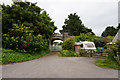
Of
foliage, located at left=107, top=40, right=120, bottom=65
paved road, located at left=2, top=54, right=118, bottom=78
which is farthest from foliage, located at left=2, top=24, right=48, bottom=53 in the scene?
foliage, located at left=107, top=40, right=120, bottom=65

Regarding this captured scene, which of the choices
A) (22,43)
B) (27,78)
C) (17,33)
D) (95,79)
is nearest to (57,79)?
(27,78)

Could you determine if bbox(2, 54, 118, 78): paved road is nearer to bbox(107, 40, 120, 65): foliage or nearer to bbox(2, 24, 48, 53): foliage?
bbox(107, 40, 120, 65): foliage

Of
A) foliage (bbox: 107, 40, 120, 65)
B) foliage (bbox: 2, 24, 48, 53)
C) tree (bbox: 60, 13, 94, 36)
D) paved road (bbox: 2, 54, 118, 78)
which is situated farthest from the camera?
tree (bbox: 60, 13, 94, 36)

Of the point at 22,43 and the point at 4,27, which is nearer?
the point at 22,43

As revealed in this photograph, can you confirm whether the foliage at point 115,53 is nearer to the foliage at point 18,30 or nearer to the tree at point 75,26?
the foliage at point 18,30

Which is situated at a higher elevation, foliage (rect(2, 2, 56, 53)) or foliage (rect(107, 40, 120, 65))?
foliage (rect(2, 2, 56, 53))

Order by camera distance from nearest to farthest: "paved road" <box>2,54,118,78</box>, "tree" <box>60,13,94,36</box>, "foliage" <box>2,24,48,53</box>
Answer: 1. "paved road" <box>2,54,118,78</box>
2. "foliage" <box>2,24,48,53</box>
3. "tree" <box>60,13,94,36</box>

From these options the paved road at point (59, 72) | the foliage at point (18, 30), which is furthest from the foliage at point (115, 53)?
the foliage at point (18, 30)

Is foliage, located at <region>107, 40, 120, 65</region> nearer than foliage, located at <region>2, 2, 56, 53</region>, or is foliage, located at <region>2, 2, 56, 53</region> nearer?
foliage, located at <region>107, 40, 120, 65</region>

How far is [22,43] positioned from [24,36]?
0.91 meters

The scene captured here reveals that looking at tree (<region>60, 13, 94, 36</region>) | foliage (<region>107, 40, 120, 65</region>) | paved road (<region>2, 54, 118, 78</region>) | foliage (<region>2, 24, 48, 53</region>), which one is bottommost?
paved road (<region>2, 54, 118, 78</region>)

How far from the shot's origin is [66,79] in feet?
8.65

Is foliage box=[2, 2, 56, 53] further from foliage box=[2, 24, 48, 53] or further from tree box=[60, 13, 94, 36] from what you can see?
tree box=[60, 13, 94, 36]

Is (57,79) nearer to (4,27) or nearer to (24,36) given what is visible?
(24,36)
